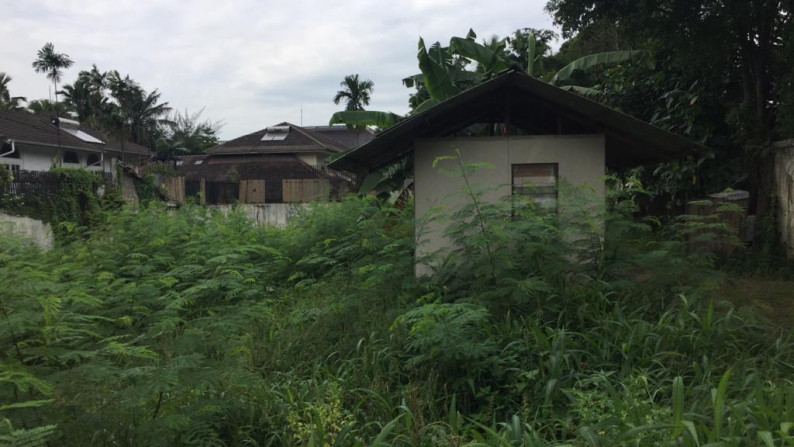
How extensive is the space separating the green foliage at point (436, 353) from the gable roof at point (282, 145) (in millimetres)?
27180

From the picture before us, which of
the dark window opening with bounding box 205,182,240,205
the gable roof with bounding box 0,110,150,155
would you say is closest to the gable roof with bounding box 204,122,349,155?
the gable roof with bounding box 0,110,150,155

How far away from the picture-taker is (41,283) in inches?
172

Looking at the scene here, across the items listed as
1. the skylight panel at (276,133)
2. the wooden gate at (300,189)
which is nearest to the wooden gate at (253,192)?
the wooden gate at (300,189)

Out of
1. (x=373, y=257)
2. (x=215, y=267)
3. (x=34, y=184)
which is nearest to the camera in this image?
(x=373, y=257)

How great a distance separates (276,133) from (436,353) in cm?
3495

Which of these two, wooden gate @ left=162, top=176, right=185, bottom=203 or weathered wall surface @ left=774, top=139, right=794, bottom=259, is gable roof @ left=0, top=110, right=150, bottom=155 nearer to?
wooden gate @ left=162, top=176, right=185, bottom=203

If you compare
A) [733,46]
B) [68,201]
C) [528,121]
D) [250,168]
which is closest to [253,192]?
Answer: [68,201]

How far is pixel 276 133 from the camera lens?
38406mm

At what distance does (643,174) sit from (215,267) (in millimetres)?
10299

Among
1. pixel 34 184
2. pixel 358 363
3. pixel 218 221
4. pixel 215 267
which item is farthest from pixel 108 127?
pixel 358 363

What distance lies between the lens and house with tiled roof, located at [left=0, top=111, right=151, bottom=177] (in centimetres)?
2811

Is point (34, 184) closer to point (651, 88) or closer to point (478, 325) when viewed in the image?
point (478, 325)

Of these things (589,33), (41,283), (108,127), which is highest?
(108,127)

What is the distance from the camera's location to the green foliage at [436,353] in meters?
3.79
